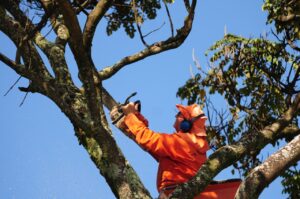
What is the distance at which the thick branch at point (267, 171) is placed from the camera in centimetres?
328

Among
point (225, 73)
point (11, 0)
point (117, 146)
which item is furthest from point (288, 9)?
point (117, 146)

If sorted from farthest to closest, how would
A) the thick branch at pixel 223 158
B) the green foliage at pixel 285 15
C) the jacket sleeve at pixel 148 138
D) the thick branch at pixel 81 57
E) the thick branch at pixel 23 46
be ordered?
1. the green foliage at pixel 285 15
2. the thick branch at pixel 23 46
3. the jacket sleeve at pixel 148 138
4. the thick branch at pixel 223 158
5. the thick branch at pixel 81 57

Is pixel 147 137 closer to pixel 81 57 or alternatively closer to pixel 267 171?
pixel 81 57

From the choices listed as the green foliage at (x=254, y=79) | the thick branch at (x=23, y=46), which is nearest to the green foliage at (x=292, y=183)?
the green foliage at (x=254, y=79)

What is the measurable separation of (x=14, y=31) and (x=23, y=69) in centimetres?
52

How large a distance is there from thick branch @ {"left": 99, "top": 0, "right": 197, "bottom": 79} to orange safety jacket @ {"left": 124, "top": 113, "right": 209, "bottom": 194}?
803 millimetres

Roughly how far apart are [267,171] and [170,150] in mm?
908

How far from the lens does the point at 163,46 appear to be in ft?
15.2

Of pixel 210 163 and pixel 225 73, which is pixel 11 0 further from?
pixel 225 73

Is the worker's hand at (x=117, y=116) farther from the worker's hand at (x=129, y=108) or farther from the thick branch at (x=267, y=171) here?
the thick branch at (x=267, y=171)

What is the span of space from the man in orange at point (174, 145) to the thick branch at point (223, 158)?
1.30 ft

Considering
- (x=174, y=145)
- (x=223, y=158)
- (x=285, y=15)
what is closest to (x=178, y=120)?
(x=174, y=145)

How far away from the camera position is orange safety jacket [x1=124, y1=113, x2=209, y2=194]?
387 cm

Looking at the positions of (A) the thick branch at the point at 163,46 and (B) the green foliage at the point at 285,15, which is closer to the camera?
(A) the thick branch at the point at 163,46
